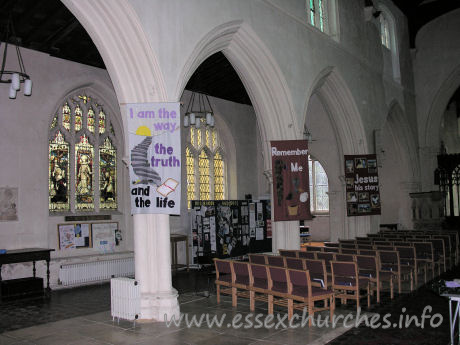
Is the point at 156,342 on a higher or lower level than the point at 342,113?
lower

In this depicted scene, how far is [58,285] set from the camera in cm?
1062

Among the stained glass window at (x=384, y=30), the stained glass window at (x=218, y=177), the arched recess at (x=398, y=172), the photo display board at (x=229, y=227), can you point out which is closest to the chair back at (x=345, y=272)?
the photo display board at (x=229, y=227)

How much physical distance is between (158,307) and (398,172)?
15.3m

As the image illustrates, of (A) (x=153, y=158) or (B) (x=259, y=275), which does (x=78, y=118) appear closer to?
(A) (x=153, y=158)

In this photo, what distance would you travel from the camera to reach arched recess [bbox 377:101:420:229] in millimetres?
19156

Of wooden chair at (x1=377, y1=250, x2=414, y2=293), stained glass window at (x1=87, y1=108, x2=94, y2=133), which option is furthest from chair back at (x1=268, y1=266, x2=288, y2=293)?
stained glass window at (x1=87, y1=108, x2=94, y2=133)

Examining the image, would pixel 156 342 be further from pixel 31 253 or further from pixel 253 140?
pixel 253 140

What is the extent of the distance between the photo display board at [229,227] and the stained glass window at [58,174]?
140 inches

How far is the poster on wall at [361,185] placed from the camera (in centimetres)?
1370

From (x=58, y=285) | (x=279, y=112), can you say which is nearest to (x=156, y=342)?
(x=58, y=285)

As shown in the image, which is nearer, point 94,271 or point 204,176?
point 94,271

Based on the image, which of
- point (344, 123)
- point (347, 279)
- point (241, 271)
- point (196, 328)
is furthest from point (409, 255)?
point (344, 123)

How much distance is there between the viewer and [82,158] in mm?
11922

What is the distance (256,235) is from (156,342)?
9.51 m
